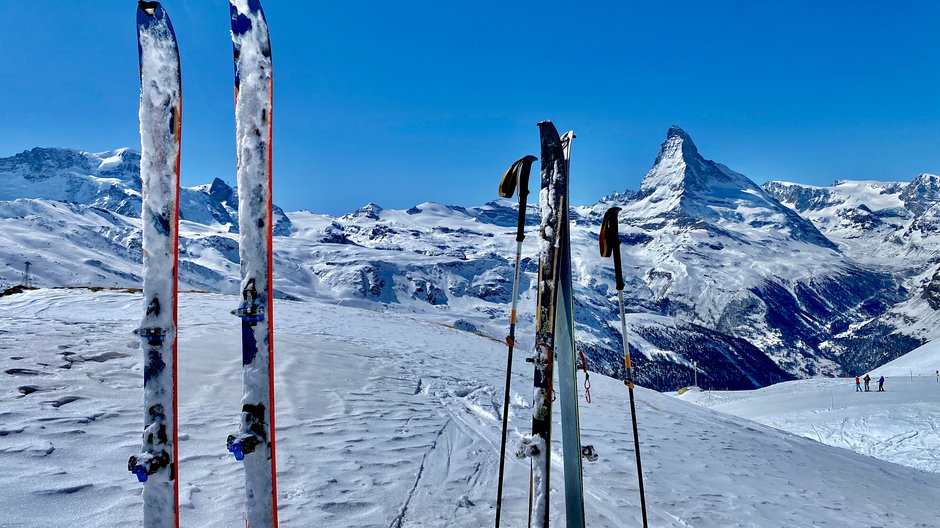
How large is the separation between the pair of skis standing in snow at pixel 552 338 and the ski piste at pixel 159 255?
2612mm

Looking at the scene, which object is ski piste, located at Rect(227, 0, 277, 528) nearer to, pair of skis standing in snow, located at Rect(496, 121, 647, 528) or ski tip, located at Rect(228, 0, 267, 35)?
ski tip, located at Rect(228, 0, 267, 35)

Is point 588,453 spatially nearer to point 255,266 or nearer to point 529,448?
point 529,448

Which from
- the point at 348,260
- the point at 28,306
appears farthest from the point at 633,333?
the point at 28,306

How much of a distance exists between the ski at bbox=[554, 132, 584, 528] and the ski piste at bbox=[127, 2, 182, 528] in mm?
3153

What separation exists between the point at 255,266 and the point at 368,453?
4.35m

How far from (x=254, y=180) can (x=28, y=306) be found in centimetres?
2091

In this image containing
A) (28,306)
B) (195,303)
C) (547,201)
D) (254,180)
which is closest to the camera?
(254,180)

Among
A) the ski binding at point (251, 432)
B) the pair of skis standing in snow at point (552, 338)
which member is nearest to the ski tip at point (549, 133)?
the pair of skis standing in snow at point (552, 338)

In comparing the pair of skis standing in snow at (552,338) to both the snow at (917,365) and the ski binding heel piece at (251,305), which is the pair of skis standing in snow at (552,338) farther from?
the snow at (917,365)

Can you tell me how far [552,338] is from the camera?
4.56m

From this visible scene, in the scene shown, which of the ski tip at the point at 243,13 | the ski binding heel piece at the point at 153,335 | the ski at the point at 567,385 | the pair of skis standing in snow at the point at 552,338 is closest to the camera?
the ski binding heel piece at the point at 153,335

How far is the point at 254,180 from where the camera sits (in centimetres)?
362

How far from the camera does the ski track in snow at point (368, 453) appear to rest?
5.04 metres

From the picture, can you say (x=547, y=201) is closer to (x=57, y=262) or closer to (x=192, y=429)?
(x=192, y=429)
